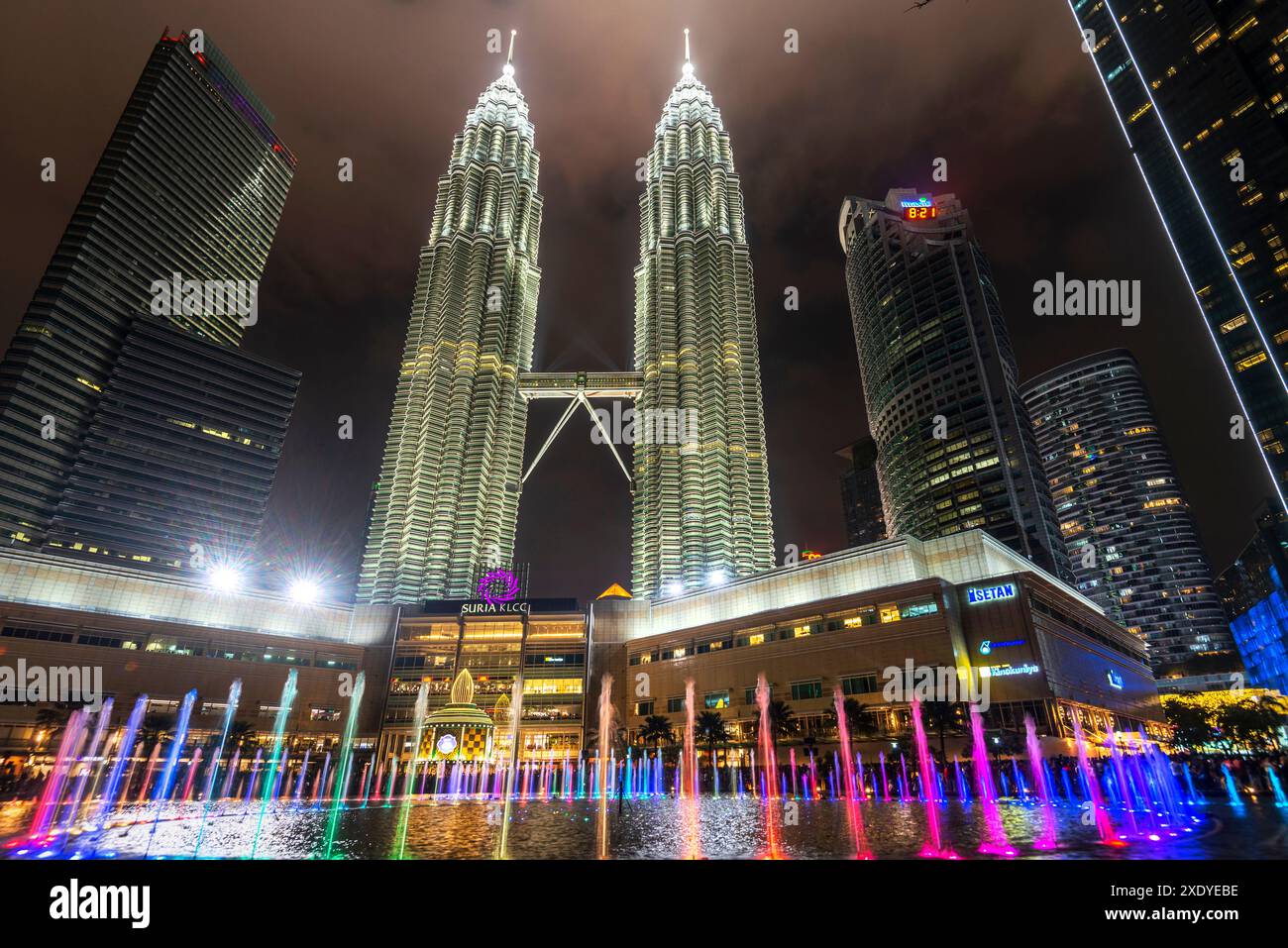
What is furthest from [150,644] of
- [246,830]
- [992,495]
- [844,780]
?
[992,495]

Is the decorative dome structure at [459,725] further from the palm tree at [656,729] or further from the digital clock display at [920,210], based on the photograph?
the digital clock display at [920,210]

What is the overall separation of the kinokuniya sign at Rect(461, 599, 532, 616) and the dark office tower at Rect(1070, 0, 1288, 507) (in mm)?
137114

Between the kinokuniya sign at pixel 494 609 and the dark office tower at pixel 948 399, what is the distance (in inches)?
3955

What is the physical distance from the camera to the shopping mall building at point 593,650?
7750 centimetres

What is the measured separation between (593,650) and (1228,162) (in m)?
148

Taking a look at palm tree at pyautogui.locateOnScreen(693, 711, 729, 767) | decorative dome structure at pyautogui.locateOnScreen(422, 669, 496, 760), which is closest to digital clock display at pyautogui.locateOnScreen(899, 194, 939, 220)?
palm tree at pyautogui.locateOnScreen(693, 711, 729, 767)

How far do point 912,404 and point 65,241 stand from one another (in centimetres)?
23080

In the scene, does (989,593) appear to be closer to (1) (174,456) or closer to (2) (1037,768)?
(2) (1037,768)

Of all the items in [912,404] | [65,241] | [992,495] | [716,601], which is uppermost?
[65,241]

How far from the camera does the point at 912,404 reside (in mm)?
174500

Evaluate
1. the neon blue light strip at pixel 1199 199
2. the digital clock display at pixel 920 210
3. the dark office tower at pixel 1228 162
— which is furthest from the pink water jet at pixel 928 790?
the digital clock display at pixel 920 210

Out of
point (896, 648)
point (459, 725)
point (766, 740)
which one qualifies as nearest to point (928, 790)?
point (896, 648)
